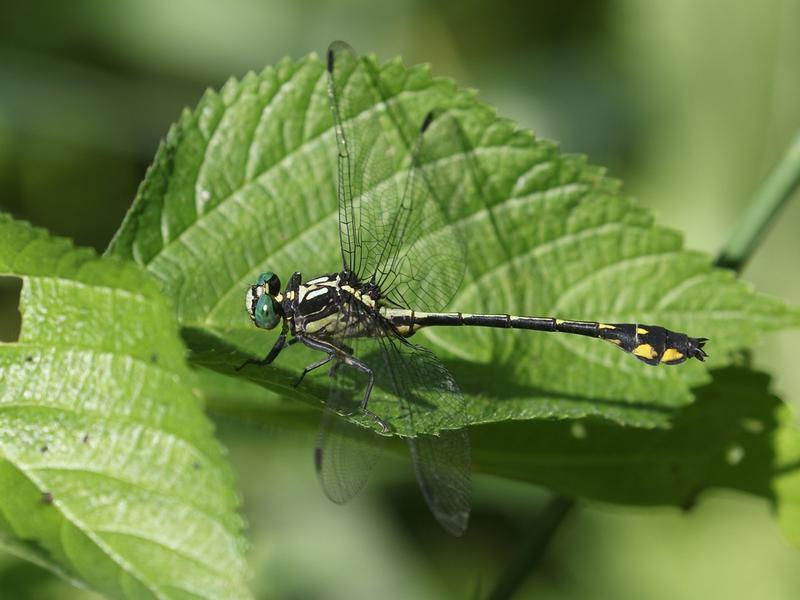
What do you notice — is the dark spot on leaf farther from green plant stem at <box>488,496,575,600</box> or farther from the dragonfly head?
the dragonfly head

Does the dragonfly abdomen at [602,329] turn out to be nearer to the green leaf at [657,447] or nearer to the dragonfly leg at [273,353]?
the green leaf at [657,447]

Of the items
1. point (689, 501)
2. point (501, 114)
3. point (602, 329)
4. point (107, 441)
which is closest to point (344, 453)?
point (107, 441)

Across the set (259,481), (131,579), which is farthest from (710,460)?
(259,481)

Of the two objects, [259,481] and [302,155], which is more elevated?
[302,155]

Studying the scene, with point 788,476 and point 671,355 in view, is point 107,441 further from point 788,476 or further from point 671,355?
point 788,476

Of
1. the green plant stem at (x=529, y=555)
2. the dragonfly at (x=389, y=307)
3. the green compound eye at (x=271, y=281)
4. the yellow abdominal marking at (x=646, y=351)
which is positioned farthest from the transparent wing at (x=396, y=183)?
the green plant stem at (x=529, y=555)

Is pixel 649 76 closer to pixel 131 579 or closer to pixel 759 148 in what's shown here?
pixel 759 148
